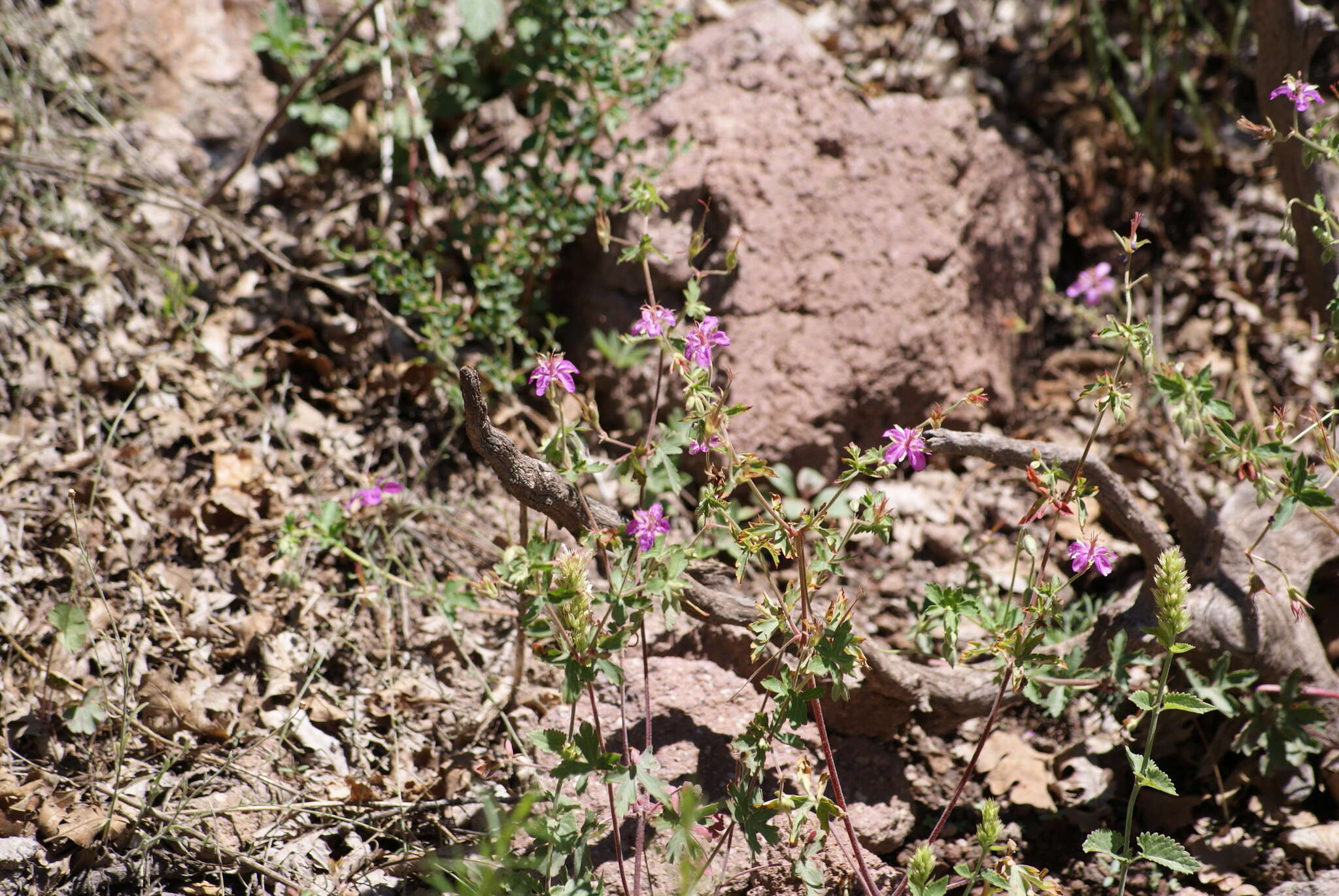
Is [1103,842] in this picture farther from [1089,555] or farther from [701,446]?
[701,446]

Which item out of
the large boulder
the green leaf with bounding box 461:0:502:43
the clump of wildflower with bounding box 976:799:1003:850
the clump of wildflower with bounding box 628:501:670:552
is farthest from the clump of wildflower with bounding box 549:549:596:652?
the green leaf with bounding box 461:0:502:43

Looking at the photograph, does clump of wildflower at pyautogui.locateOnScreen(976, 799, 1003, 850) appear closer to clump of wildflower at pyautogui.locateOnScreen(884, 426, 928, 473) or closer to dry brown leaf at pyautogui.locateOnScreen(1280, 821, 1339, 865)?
clump of wildflower at pyautogui.locateOnScreen(884, 426, 928, 473)

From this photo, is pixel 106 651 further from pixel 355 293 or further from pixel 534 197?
pixel 534 197

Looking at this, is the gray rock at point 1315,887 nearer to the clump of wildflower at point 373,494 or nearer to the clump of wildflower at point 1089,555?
the clump of wildflower at point 1089,555

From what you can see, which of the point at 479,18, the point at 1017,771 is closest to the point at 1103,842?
the point at 1017,771

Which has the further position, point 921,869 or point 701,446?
point 701,446

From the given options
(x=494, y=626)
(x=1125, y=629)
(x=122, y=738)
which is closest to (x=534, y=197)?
(x=494, y=626)
